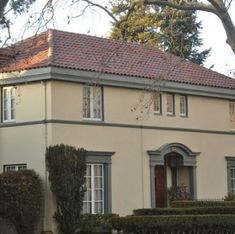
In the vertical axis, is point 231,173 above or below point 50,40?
below

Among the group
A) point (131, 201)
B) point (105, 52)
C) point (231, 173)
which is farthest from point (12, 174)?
point (231, 173)

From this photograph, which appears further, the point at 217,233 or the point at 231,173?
the point at 231,173

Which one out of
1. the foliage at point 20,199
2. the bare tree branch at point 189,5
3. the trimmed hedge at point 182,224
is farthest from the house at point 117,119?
the trimmed hedge at point 182,224

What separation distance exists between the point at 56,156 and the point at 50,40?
625cm

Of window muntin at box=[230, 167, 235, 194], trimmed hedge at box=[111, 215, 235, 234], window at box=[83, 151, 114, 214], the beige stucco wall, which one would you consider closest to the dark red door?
the beige stucco wall

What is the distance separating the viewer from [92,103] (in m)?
32.0

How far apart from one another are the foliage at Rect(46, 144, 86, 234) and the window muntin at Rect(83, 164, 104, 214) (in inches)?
56.1

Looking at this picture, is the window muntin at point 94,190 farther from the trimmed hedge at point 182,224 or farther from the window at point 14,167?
the trimmed hedge at point 182,224

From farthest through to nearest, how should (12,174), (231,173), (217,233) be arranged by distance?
(231,173)
(12,174)
(217,233)

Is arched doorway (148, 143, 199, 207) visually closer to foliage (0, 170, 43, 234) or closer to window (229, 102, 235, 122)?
window (229, 102, 235, 122)

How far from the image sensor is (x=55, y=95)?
3016 centimetres

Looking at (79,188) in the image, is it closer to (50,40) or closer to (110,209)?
(110,209)

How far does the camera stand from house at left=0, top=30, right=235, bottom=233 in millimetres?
30453

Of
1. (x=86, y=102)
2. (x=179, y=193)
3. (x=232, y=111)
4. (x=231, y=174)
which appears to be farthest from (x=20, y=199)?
(x=232, y=111)
